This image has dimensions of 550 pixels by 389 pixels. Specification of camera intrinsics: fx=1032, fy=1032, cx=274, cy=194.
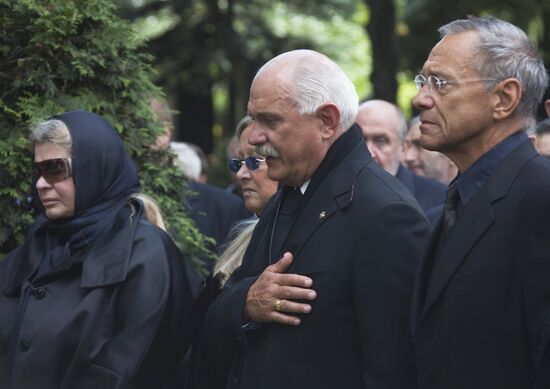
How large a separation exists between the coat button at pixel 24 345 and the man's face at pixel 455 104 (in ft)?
7.22

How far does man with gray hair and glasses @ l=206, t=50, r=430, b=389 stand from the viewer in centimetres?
381

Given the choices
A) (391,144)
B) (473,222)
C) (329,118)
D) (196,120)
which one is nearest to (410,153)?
(391,144)

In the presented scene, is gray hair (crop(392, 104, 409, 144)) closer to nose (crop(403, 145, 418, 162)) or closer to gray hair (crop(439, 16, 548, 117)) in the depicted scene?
nose (crop(403, 145, 418, 162))

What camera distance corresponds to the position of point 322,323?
12.7 feet

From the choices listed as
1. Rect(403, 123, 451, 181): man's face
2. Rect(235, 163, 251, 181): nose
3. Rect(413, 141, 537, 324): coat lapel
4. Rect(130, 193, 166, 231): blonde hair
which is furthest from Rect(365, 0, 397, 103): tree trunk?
Rect(413, 141, 537, 324): coat lapel

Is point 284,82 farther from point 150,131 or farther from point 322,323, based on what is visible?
point 150,131

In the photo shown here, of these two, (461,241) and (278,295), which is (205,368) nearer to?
(278,295)

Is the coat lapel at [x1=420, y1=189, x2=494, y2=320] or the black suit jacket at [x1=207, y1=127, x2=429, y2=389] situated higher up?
the coat lapel at [x1=420, y1=189, x2=494, y2=320]

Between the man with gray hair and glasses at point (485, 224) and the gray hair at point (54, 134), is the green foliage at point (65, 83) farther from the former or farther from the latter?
the man with gray hair and glasses at point (485, 224)

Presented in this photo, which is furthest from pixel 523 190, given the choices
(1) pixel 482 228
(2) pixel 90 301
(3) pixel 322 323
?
(2) pixel 90 301

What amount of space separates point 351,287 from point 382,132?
445 centimetres

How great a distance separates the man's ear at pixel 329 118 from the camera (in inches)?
160

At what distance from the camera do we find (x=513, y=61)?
3707 mm

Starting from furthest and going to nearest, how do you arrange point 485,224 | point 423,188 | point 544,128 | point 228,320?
point 423,188
point 544,128
point 228,320
point 485,224
